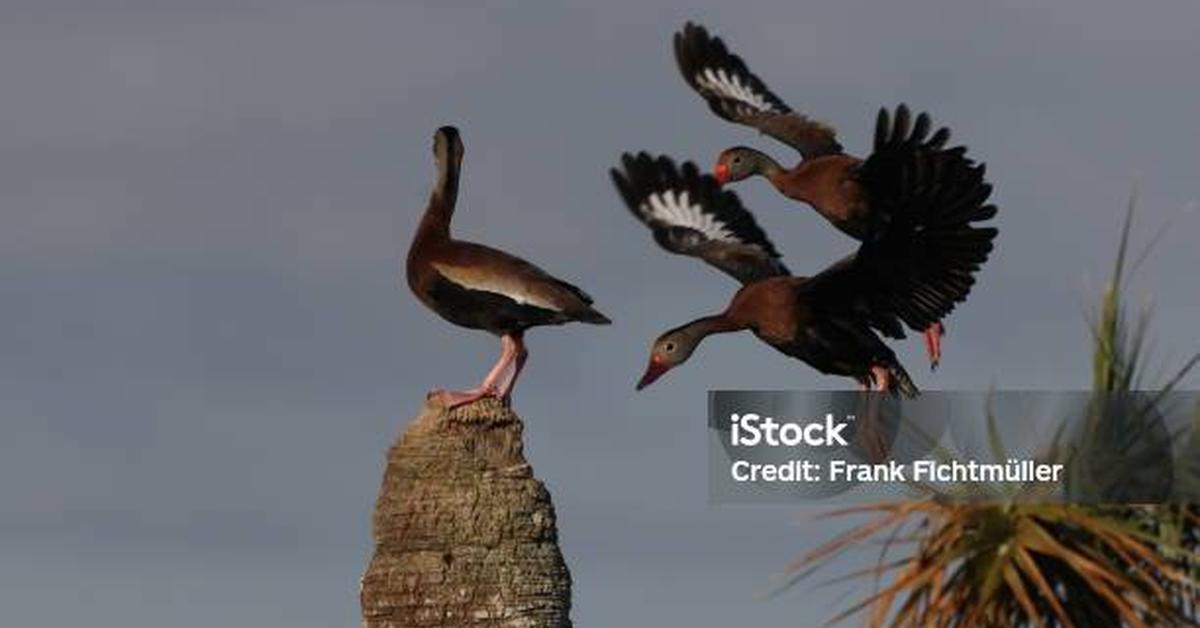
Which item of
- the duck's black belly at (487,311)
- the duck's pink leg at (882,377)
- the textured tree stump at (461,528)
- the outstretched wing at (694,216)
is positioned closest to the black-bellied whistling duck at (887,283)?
the duck's pink leg at (882,377)

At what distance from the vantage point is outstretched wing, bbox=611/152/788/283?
3136 cm

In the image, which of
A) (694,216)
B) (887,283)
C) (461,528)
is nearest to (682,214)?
(694,216)

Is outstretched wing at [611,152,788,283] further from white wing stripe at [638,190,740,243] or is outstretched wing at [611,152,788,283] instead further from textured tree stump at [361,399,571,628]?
textured tree stump at [361,399,571,628]

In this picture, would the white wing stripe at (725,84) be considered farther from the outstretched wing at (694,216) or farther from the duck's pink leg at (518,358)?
the duck's pink leg at (518,358)

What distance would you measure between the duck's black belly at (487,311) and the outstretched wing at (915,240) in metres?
2.64

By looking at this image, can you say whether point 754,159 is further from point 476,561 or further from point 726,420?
point 726,420

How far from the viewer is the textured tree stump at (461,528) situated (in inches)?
1245

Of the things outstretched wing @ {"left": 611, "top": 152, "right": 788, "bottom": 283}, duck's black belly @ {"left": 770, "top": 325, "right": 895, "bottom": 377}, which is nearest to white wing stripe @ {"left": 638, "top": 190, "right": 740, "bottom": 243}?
outstretched wing @ {"left": 611, "top": 152, "right": 788, "bottom": 283}

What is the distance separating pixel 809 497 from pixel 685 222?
9.59 m

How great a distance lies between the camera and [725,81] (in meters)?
33.9

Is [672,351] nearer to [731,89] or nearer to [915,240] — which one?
[915,240]

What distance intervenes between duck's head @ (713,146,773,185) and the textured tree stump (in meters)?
2.91

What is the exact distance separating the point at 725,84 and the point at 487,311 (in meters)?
5.64

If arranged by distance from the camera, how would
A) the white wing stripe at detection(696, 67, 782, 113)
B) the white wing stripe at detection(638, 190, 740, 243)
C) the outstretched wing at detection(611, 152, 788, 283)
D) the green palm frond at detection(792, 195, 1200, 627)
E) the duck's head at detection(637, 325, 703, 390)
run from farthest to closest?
1. the white wing stripe at detection(696, 67, 782, 113)
2. the white wing stripe at detection(638, 190, 740, 243)
3. the outstretched wing at detection(611, 152, 788, 283)
4. the duck's head at detection(637, 325, 703, 390)
5. the green palm frond at detection(792, 195, 1200, 627)
